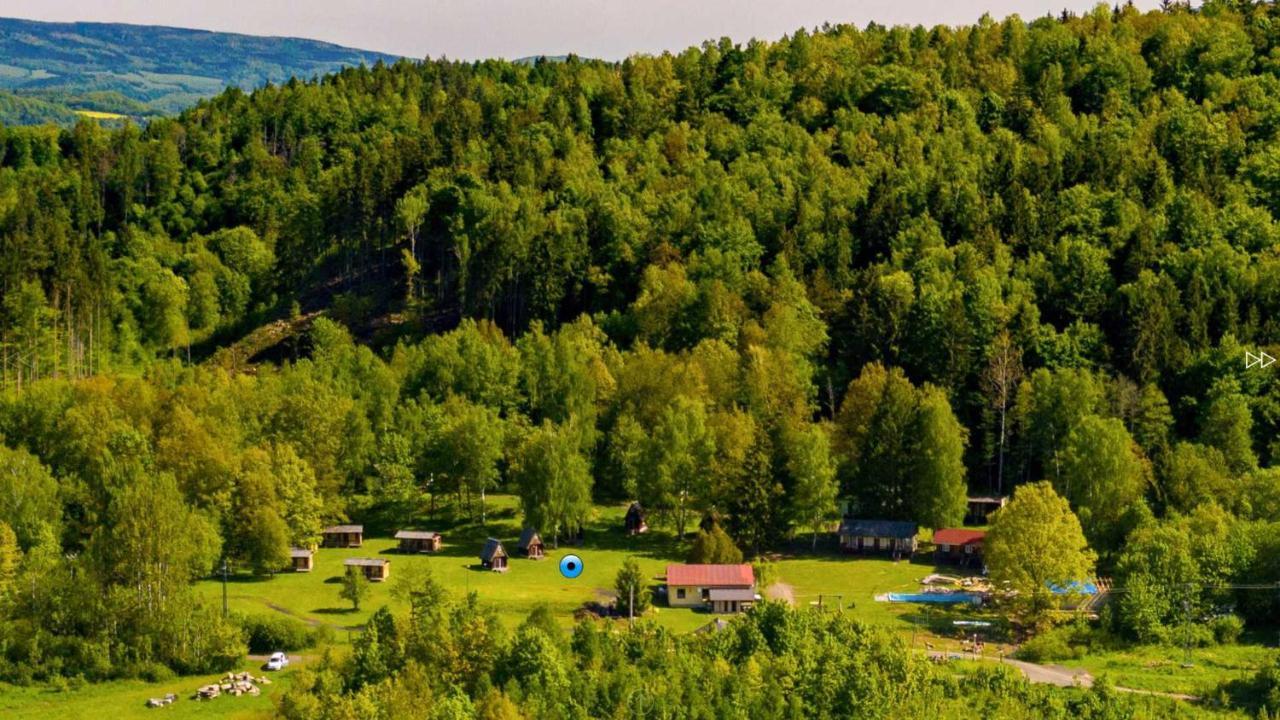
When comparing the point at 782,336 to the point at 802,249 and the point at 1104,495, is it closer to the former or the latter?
the point at 802,249

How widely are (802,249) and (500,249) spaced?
26990mm

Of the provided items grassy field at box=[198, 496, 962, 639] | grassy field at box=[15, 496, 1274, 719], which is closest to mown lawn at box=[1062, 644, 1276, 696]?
grassy field at box=[15, 496, 1274, 719]

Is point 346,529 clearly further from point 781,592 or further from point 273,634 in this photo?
point 781,592

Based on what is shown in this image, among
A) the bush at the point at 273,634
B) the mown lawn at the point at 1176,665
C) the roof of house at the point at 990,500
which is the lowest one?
the bush at the point at 273,634

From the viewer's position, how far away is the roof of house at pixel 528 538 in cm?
9381

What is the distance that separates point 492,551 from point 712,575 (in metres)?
14.6

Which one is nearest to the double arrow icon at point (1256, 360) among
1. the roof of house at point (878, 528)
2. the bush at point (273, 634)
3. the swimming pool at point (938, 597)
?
the roof of house at point (878, 528)

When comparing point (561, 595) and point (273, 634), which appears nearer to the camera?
point (273, 634)

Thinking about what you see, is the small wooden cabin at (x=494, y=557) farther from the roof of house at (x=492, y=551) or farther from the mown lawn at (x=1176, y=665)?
the mown lawn at (x=1176, y=665)

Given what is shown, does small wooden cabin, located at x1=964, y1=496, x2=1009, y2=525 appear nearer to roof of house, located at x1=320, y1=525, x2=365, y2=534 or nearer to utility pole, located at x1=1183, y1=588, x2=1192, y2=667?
utility pole, located at x1=1183, y1=588, x2=1192, y2=667

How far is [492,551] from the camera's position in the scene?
91.2 metres

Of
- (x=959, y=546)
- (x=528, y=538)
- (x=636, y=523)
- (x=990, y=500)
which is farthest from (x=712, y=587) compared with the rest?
(x=990, y=500)

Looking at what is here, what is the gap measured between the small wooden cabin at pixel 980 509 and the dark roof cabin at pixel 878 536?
21.2 ft

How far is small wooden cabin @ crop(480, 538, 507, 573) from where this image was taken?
90812 millimetres
